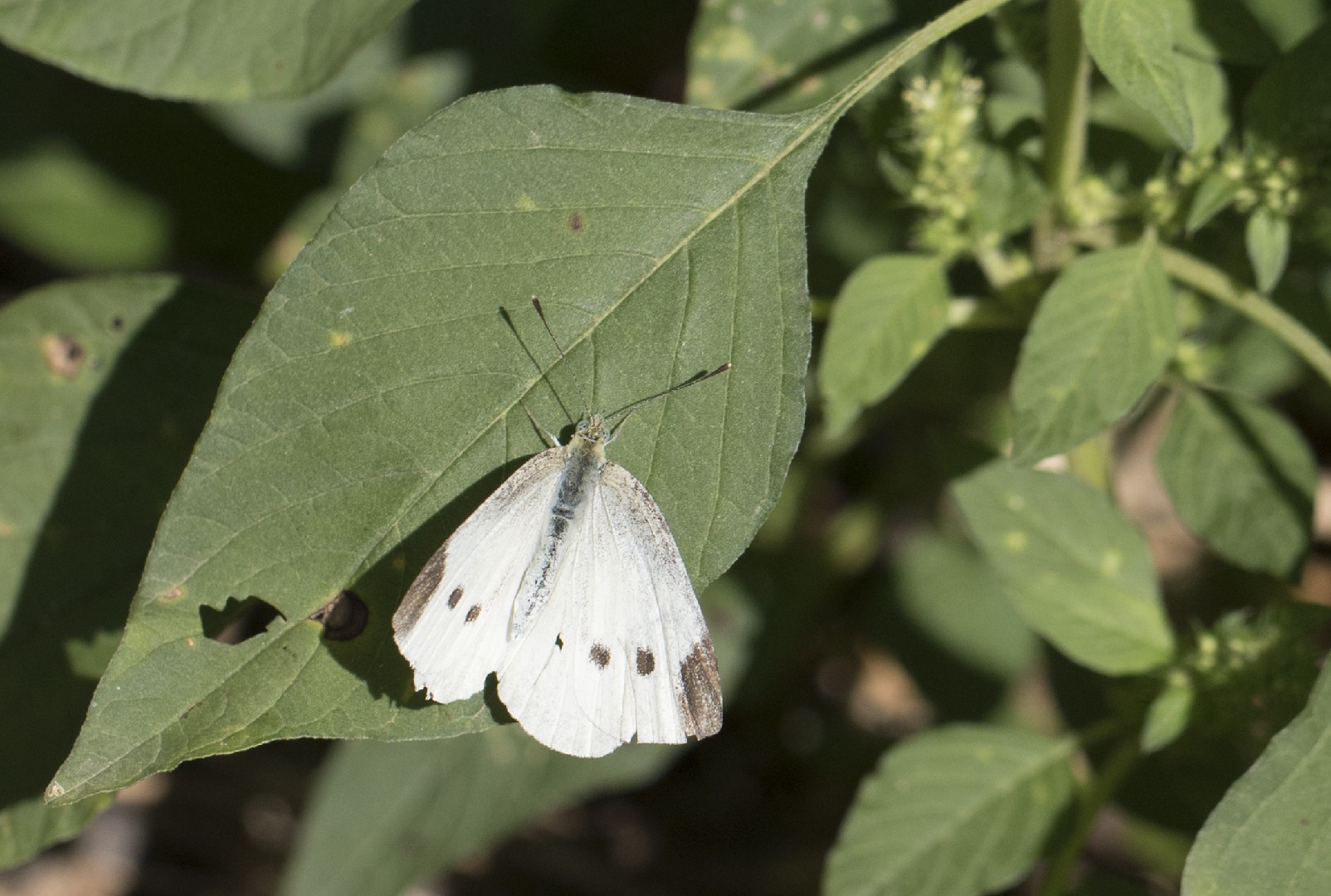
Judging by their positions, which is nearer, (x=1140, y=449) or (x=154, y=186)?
(x=154, y=186)

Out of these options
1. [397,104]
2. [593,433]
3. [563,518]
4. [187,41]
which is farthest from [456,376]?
[397,104]

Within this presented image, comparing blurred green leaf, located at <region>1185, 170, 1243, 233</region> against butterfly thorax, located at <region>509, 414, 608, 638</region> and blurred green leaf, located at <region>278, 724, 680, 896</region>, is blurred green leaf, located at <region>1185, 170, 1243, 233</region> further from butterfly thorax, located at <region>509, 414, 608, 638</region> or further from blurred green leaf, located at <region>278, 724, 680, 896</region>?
blurred green leaf, located at <region>278, 724, 680, 896</region>

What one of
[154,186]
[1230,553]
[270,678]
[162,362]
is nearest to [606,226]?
[270,678]

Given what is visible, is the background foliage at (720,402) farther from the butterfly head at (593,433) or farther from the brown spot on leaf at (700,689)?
the brown spot on leaf at (700,689)

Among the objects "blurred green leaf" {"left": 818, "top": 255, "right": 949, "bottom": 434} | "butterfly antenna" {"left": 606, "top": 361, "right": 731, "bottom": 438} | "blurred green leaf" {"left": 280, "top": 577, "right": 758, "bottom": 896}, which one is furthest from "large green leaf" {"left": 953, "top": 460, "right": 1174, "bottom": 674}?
"blurred green leaf" {"left": 280, "top": 577, "right": 758, "bottom": 896}

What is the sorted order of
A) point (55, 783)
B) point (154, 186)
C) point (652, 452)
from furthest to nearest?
1. point (154, 186)
2. point (652, 452)
3. point (55, 783)

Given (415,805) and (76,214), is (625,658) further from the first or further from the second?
(76,214)

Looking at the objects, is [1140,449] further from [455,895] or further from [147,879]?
[147,879]
